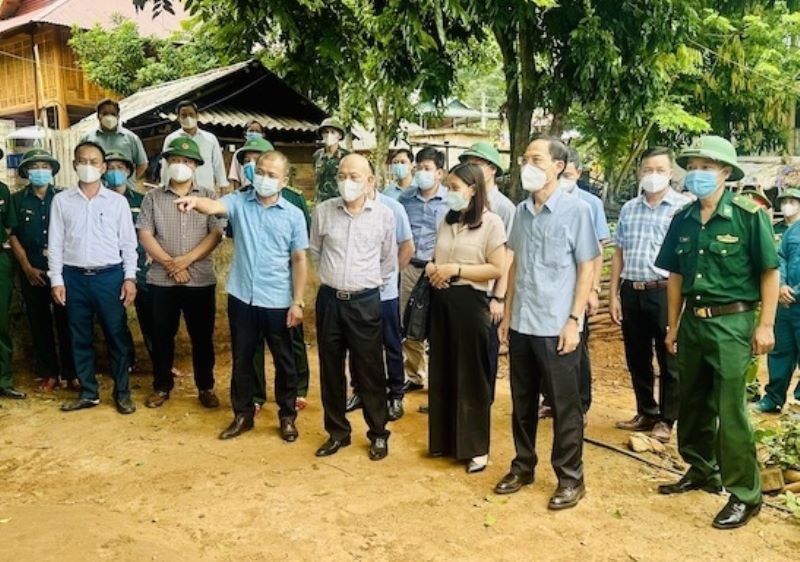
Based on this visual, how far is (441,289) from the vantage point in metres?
4.06

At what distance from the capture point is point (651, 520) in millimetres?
3564

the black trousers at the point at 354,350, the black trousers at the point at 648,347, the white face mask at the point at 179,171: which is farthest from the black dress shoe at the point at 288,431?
the black trousers at the point at 648,347

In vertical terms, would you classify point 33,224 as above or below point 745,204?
below

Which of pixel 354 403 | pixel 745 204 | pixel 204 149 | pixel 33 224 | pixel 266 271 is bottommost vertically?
pixel 354 403

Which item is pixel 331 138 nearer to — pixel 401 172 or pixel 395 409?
pixel 401 172

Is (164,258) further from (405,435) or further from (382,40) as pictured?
(382,40)

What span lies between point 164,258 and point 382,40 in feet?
11.3

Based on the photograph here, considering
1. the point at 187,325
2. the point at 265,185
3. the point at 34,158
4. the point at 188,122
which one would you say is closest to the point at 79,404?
the point at 187,325

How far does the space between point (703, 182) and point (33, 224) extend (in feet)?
15.4

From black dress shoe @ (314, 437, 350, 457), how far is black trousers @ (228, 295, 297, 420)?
0.40 m

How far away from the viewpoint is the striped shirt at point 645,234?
4660 mm

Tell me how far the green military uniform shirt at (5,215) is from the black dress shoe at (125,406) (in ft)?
4.84

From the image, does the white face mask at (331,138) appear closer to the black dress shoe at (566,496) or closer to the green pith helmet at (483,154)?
the green pith helmet at (483,154)

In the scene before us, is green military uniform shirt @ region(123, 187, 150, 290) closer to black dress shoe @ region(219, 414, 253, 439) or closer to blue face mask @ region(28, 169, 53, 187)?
blue face mask @ region(28, 169, 53, 187)
